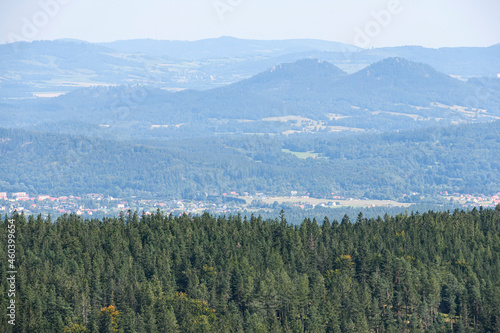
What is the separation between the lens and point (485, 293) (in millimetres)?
128000

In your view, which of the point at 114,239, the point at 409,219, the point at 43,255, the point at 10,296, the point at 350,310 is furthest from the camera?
the point at 409,219

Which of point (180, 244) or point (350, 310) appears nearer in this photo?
A: point (350, 310)

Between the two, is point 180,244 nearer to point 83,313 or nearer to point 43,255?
point 43,255

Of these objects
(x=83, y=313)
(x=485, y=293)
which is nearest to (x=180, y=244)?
(x=83, y=313)

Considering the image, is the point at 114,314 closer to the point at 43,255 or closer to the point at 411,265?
the point at 43,255

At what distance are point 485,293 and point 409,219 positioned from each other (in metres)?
43.5

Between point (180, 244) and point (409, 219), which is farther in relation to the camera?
point (409, 219)

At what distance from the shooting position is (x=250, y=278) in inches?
4958

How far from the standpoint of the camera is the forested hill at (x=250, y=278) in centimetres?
11600

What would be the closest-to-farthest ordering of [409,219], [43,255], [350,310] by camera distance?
[350,310], [43,255], [409,219]

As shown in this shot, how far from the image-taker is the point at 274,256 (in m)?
140

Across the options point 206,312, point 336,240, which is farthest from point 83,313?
point 336,240

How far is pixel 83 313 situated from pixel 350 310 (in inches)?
1375

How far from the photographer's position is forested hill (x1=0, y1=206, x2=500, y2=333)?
4567 inches
